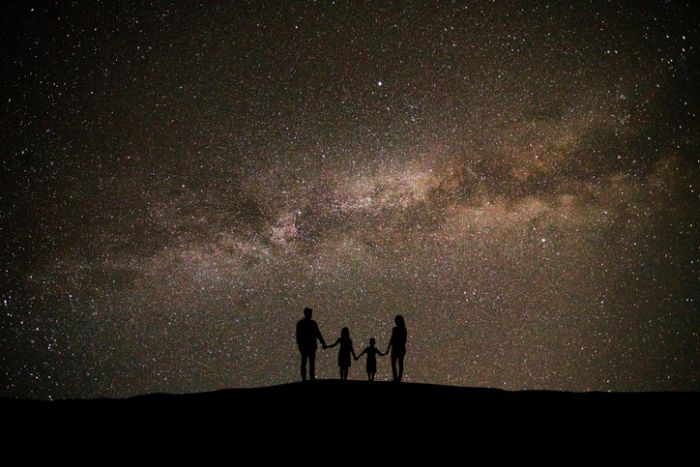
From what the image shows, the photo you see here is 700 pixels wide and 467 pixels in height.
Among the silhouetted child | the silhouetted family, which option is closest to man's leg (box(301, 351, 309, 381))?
the silhouetted family

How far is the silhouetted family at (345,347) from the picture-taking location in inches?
392

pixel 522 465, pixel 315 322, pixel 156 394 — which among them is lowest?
pixel 522 465

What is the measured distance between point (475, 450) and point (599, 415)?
2863mm

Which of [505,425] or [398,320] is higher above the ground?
[398,320]

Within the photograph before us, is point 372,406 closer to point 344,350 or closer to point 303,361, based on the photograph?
point 303,361

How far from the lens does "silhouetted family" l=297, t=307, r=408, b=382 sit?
9.95m

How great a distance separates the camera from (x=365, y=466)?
5895 mm

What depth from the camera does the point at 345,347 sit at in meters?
11.5

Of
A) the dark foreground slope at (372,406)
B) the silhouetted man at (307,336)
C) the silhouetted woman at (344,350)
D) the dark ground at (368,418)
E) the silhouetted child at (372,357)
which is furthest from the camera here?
the silhouetted child at (372,357)

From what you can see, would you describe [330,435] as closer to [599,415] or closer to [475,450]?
[475,450]

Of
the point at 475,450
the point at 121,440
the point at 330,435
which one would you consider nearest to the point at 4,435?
the point at 121,440

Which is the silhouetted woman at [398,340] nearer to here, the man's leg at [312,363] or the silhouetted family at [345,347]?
the silhouetted family at [345,347]

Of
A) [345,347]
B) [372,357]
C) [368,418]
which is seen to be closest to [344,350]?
[345,347]

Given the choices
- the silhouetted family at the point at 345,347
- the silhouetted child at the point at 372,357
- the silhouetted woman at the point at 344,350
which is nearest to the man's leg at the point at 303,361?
→ the silhouetted family at the point at 345,347
